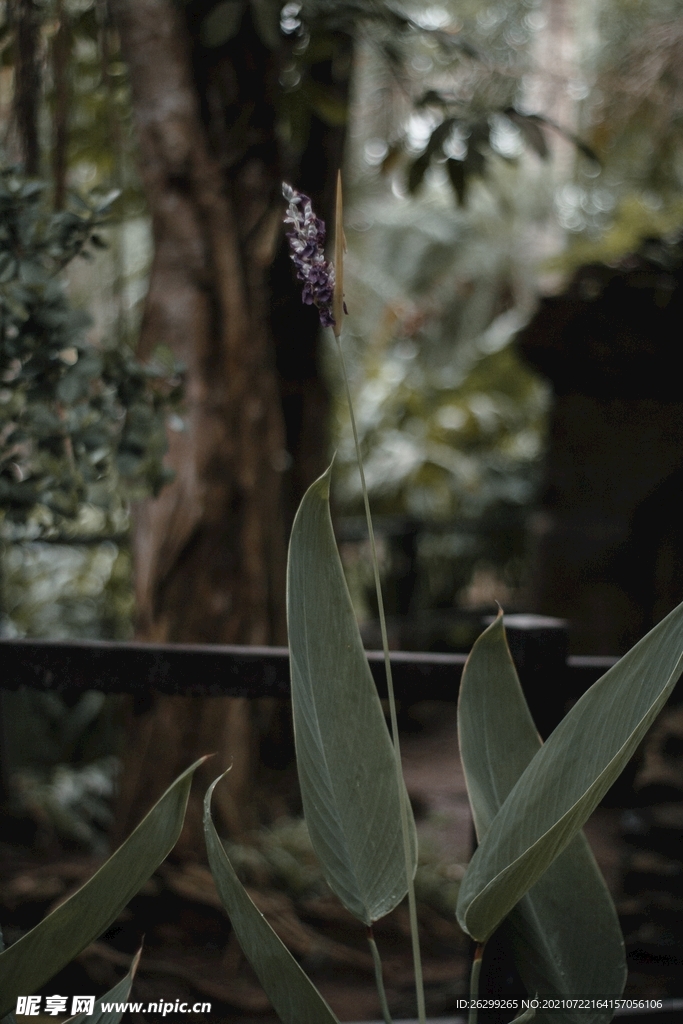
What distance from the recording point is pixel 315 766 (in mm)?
675

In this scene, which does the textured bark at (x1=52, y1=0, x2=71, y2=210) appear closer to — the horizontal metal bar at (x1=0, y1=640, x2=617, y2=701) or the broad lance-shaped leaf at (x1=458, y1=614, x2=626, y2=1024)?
the horizontal metal bar at (x1=0, y1=640, x2=617, y2=701)

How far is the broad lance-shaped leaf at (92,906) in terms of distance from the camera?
562 millimetres

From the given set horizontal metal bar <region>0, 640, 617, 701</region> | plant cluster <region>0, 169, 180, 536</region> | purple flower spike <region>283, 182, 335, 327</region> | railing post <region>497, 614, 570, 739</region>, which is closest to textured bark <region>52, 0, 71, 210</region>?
plant cluster <region>0, 169, 180, 536</region>

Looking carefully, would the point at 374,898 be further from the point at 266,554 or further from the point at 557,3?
the point at 557,3

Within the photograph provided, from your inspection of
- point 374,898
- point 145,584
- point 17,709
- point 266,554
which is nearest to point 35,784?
point 17,709

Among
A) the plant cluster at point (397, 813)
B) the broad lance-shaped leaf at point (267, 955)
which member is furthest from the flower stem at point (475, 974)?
the broad lance-shaped leaf at point (267, 955)

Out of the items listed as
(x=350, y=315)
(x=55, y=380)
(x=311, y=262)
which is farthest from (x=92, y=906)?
(x=350, y=315)

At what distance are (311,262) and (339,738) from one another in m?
0.38

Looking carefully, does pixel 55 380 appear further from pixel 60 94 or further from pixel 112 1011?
pixel 112 1011

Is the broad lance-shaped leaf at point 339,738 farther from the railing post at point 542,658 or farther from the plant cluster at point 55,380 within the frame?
the plant cluster at point 55,380

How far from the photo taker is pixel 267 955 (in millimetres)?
591

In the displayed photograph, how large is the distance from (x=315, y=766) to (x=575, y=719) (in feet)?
0.69

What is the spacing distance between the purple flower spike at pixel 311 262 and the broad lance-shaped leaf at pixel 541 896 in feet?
1.01

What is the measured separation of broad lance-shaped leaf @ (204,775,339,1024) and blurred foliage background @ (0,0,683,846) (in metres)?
0.63
